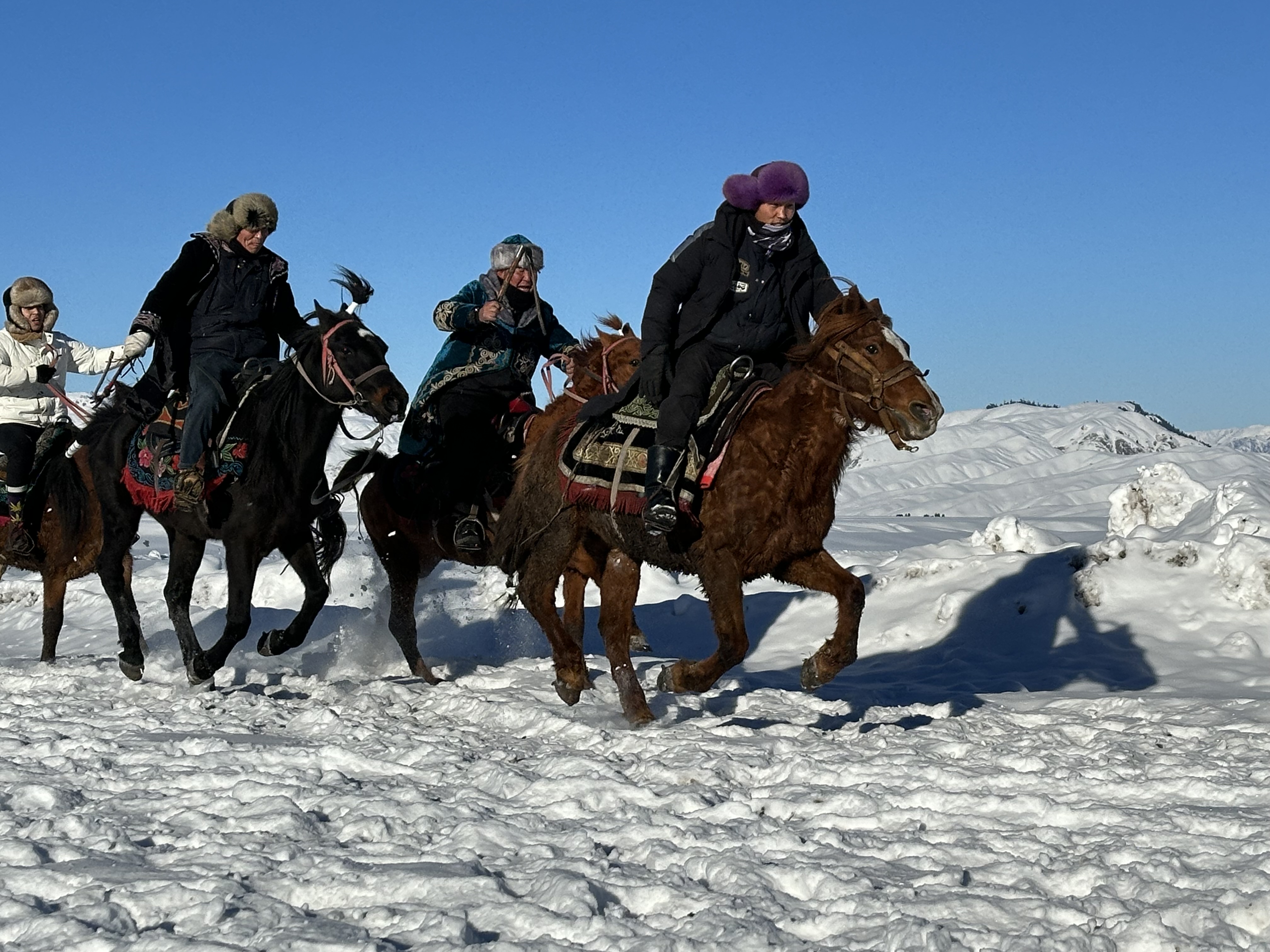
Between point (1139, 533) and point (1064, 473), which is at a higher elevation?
point (1064, 473)

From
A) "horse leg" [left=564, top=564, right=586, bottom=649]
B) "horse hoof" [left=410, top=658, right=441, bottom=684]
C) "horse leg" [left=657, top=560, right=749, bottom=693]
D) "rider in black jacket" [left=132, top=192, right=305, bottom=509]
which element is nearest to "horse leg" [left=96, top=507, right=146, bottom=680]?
"rider in black jacket" [left=132, top=192, right=305, bottom=509]

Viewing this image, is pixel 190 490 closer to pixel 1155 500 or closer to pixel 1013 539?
pixel 1013 539

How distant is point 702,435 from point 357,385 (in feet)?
8.31

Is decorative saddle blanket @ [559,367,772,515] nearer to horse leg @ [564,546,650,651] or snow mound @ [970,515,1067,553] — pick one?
horse leg @ [564,546,650,651]

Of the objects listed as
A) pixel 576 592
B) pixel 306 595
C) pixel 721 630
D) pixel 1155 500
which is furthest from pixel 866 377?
pixel 1155 500

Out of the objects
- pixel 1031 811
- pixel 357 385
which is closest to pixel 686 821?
pixel 1031 811

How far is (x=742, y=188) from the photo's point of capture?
7039 millimetres

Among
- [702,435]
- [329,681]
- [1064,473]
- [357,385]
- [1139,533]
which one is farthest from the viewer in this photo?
[1064,473]

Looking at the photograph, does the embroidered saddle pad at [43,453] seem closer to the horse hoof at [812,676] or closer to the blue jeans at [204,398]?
the blue jeans at [204,398]

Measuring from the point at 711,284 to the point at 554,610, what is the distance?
2348 mm

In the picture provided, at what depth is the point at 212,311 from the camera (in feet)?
29.7

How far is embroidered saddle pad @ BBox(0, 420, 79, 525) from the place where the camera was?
34.8 ft

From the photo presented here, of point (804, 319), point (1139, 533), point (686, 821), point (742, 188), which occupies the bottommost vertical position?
point (686, 821)

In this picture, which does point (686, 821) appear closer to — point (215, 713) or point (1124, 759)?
point (1124, 759)
